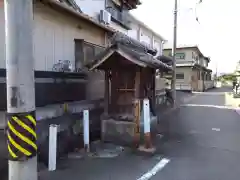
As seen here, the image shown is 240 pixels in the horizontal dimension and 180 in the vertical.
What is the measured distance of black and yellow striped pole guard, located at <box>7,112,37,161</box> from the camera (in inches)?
136

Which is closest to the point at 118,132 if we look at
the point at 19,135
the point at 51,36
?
the point at 19,135

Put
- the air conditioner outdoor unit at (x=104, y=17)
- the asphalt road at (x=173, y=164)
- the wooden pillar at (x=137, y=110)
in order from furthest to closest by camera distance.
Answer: the air conditioner outdoor unit at (x=104, y=17)
the wooden pillar at (x=137, y=110)
the asphalt road at (x=173, y=164)

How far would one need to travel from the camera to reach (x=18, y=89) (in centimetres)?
343

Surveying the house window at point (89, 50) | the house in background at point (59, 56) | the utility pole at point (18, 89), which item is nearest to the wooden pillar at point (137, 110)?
the house in background at point (59, 56)

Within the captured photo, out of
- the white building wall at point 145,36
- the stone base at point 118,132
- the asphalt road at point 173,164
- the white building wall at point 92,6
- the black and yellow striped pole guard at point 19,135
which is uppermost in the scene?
the white building wall at point 145,36

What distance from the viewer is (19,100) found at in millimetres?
3434

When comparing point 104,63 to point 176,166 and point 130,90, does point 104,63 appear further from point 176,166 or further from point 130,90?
point 176,166

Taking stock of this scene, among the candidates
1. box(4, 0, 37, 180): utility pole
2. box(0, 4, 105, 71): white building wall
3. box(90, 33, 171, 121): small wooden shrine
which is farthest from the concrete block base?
box(0, 4, 105, 71): white building wall

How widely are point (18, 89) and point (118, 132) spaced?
4363 millimetres

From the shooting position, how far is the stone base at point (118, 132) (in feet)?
23.1

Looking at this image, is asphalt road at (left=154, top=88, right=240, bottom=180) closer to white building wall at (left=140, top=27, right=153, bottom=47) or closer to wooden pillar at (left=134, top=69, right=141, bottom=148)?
wooden pillar at (left=134, top=69, right=141, bottom=148)

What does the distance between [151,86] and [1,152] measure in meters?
5.59

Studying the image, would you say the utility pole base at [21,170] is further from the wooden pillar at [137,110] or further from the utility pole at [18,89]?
the wooden pillar at [137,110]

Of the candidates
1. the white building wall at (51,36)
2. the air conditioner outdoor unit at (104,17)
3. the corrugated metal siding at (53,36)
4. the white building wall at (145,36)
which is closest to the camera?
the white building wall at (51,36)
